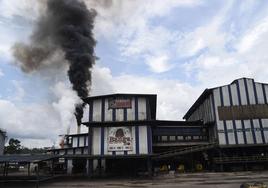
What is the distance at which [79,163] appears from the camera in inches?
1864

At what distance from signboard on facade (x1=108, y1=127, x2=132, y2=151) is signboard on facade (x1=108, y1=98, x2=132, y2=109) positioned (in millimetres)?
3068

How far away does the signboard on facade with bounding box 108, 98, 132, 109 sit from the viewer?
35.1m

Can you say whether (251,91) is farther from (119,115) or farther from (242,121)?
(119,115)

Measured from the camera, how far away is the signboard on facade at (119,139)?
33.6m

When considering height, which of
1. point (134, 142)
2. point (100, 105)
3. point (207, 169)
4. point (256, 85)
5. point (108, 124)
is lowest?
point (207, 169)

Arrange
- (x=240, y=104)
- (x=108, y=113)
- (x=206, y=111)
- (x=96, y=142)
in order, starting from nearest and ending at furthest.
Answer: (x=96, y=142) < (x=108, y=113) < (x=240, y=104) < (x=206, y=111)

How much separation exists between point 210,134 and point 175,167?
8.25 meters

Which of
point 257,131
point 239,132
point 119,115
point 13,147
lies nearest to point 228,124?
point 239,132

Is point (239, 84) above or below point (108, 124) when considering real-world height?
above

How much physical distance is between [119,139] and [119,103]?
16.4 ft

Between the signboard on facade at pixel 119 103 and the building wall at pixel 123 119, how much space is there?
1.39 ft

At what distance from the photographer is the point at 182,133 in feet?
142

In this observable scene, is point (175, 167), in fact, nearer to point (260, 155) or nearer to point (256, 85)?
point (260, 155)

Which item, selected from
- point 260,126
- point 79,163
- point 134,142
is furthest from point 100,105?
point 260,126
